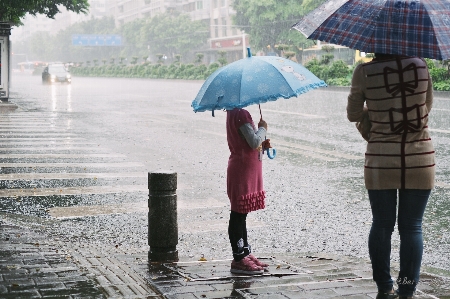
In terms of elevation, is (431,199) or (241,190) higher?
(241,190)

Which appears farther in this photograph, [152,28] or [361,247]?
[152,28]

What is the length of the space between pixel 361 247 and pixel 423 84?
2702mm

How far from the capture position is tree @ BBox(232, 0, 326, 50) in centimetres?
6438

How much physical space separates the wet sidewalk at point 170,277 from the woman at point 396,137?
2.11 ft

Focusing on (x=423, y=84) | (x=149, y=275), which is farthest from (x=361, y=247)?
(x=423, y=84)

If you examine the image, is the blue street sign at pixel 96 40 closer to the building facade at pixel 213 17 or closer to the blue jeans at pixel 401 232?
the building facade at pixel 213 17

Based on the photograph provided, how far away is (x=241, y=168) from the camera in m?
5.16

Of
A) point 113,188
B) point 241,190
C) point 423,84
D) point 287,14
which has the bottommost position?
point 113,188

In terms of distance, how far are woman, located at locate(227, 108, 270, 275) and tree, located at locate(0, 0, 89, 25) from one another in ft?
65.5

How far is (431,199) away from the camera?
8.55 meters

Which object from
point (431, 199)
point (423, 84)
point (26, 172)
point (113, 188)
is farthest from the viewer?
point (26, 172)

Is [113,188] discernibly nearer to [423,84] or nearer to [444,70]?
[423,84]

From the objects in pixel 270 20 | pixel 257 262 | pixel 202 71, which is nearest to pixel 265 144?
pixel 257 262

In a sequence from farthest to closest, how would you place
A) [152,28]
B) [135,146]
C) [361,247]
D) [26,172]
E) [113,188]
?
[152,28]
[135,146]
[26,172]
[113,188]
[361,247]
